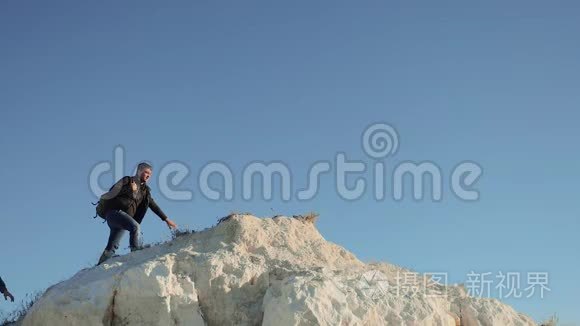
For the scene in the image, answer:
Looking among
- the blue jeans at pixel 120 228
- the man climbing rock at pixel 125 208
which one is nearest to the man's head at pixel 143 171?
the man climbing rock at pixel 125 208

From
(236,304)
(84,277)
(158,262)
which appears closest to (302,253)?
(236,304)

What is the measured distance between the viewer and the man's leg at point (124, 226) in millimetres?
10906

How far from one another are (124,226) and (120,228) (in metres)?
0.08

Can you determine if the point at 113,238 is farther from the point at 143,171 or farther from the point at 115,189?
the point at 143,171

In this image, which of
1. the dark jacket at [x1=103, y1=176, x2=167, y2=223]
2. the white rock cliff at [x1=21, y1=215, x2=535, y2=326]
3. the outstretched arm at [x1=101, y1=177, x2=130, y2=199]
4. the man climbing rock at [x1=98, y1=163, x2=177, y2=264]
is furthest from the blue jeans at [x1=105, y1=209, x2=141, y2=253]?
the white rock cliff at [x1=21, y1=215, x2=535, y2=326]

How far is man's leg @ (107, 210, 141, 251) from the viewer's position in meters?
10.9

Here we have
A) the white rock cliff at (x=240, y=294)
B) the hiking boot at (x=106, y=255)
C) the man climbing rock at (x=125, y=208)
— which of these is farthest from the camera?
the man climbing rock at (x=125, y=208)

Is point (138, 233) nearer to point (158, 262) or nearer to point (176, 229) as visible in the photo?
point (176, 229)

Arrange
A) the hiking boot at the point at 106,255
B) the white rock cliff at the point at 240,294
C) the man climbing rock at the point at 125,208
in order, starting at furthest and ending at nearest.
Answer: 1. the man climbing rock at the point at 125,208
2. the hiking boot at the point at 106,255
3. the white rock cliff at the point at 240,294

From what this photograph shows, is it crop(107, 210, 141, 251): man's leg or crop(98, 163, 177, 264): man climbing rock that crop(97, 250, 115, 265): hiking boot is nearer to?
crop(98, 163, 177, 264): man climbing rock

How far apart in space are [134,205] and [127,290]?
2106 millimetres

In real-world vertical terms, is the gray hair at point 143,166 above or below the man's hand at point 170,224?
above

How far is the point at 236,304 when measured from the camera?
30.9ft

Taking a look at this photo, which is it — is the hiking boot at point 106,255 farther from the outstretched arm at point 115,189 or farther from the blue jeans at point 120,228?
the outstretched arm at point 115,189
